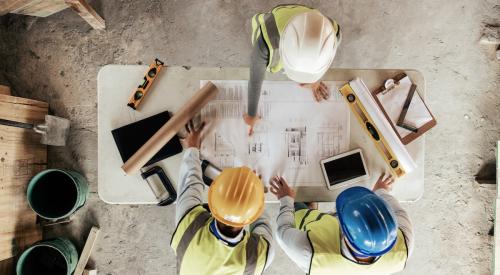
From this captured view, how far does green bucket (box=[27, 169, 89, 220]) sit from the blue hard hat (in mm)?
1547

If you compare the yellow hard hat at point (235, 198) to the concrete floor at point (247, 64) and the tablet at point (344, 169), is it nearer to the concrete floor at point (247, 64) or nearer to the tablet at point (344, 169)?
the tablet at point (344, 169)

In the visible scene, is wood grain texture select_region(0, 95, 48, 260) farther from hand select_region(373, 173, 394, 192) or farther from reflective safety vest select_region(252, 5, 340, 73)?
hand select_region(373, 173, 394, 192)

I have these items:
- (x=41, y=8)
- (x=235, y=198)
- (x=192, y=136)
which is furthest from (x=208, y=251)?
(x=41, y=8)

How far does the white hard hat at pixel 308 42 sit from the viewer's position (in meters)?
1.35

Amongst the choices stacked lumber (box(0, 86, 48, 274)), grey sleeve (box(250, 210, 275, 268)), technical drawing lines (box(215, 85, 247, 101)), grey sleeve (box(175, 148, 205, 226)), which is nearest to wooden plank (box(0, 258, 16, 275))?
stacked lumber (box(0, 86, 48, 274))

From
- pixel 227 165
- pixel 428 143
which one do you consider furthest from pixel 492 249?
pixel 227 165

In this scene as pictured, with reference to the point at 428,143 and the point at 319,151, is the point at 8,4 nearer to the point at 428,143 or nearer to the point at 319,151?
the point at 319,151

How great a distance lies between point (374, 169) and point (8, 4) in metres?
2.36

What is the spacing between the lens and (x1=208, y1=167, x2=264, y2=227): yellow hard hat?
148 centimetres

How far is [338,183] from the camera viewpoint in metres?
1.81

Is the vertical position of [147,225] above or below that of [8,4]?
below

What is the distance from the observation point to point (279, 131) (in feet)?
5.96

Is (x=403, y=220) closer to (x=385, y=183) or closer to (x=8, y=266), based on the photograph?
(x=385, y=183)

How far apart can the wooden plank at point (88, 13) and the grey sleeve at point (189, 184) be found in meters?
1.16
